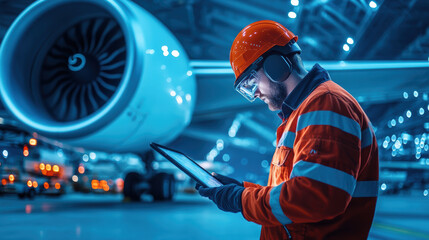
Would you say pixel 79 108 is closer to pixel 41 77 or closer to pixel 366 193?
pixel 41 77

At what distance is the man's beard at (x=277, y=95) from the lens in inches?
43.1

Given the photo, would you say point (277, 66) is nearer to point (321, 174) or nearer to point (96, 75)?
point (321, 174)

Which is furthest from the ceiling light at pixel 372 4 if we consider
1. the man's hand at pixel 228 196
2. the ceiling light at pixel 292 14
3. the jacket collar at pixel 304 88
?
the man's hand at pixel 228 196

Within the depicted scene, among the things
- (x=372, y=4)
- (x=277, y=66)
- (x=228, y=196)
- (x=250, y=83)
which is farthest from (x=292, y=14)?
(x=228, y=196)

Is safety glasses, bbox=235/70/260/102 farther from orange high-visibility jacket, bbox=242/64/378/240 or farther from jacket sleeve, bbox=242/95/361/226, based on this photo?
jacket sleeve, bbox=242/95/361/226

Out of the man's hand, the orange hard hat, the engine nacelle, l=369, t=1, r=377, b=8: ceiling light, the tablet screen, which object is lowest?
the man's hand

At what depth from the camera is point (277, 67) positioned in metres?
1.06

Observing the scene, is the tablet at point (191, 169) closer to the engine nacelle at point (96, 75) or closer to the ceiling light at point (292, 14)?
the engine nacelle at point (96, 75)

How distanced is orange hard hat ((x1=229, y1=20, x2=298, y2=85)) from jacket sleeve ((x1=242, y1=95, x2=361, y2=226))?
0.98 ft

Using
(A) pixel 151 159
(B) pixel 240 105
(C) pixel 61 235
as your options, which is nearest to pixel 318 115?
(C) pixel 61 235

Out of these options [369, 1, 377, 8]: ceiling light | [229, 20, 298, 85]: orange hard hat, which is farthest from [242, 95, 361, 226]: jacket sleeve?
[369, 1, 377, 8]: ceiling light

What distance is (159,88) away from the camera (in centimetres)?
346

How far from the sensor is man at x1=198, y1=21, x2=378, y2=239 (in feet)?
2.61

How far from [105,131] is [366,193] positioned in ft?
8.98
